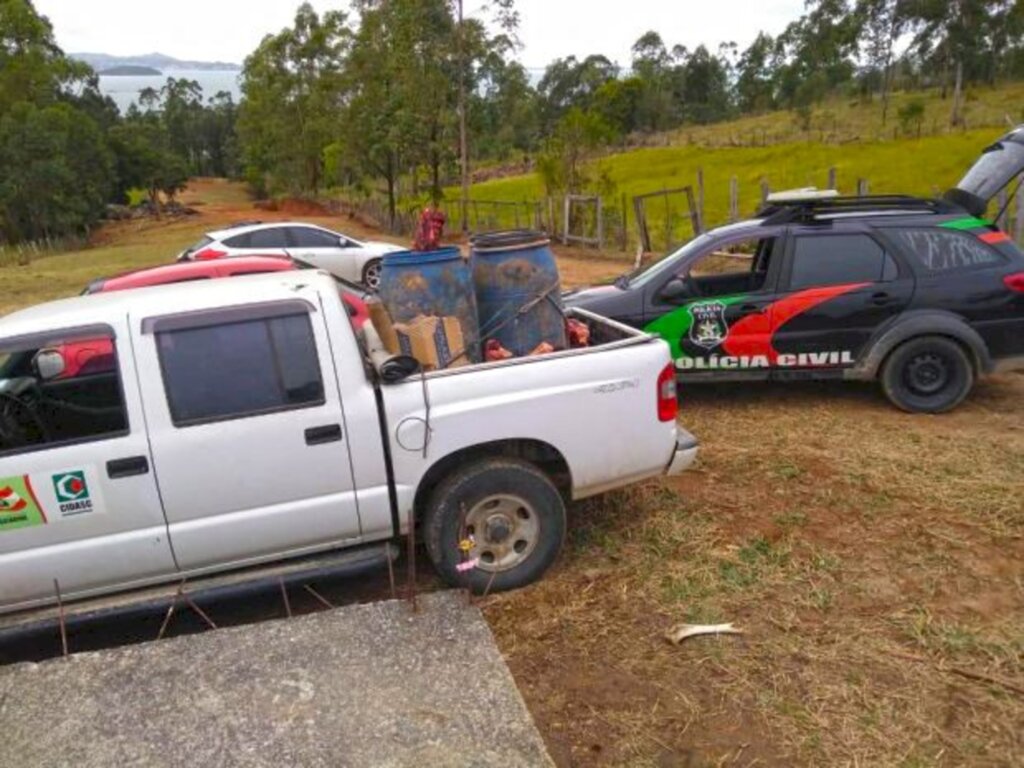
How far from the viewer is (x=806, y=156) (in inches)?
1574

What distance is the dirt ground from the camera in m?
3.19

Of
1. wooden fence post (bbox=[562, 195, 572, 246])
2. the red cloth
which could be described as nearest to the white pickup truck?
the red cloth

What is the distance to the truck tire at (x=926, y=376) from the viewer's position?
662 cm

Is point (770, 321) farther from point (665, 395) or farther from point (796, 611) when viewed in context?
point (796, 611)

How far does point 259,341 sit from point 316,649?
4.58ft

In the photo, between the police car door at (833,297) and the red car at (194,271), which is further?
the red car at (194,271)

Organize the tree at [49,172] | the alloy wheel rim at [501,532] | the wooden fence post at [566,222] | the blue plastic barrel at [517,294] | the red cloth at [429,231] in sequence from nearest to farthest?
the alloy wheel rim at [501,532], the blue plastic barrel at [517,294], the red cloth at [429,231], the wooden fence post at [566,222], the tree at [49,172]

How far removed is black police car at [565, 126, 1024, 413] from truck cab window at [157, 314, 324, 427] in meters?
3.52

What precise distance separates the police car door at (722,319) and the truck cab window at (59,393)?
4221mm

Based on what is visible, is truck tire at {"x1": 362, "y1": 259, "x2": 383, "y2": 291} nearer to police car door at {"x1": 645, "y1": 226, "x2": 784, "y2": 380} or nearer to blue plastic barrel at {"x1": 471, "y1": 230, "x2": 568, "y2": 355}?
police car door at {"x1": 645, "y1": 226, "x2": 784, "y2": 380}

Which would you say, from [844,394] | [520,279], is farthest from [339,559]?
[844,394]

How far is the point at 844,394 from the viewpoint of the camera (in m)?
7.27

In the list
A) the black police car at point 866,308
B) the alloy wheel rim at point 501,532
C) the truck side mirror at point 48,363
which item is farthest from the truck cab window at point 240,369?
the black police car at point 866,308

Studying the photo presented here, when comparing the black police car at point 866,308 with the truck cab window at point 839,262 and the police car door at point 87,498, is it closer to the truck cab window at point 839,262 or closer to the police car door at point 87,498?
the truck cab window at point 839,262
